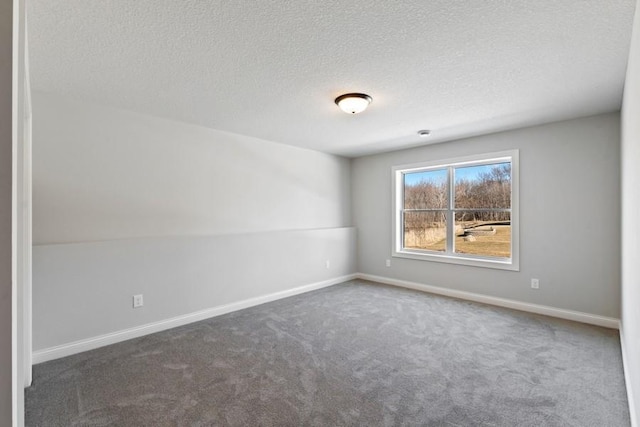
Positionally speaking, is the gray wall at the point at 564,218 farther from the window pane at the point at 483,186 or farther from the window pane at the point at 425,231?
the window pane at the point at 425,231

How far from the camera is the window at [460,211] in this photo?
436 cm

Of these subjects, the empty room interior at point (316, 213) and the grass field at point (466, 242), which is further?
the grass field at point (466, 242)

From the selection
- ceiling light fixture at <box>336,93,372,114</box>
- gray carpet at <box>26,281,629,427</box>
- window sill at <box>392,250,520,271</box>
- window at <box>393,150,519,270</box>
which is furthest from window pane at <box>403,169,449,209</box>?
ceiling light fixture at <box>336,93,372,114</box>

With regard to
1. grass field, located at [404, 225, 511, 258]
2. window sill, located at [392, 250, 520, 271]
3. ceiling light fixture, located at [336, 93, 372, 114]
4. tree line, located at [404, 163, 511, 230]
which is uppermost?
ceiling light fixture, located at [336, 93, 372, 114]

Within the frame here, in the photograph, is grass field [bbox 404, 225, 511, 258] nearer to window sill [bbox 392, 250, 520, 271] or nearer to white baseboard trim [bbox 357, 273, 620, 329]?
window sill [bbox 392, 250, 520, 271]

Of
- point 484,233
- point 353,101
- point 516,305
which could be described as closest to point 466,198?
point 484,233

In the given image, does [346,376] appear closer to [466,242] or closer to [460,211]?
[466,242]

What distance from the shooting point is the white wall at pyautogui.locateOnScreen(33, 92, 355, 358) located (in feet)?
9.50

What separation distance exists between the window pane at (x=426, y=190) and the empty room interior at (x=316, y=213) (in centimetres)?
3

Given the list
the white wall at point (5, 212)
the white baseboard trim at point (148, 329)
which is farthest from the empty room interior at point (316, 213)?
the white wall at point (5, 212)

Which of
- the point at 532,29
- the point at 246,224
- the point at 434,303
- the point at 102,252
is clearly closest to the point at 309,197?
the point at 246,224

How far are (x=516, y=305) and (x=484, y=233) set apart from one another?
104cm

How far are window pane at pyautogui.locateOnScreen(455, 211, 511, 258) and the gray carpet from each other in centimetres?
103

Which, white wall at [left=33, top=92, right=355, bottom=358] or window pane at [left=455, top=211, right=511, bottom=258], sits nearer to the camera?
white wall at [left=33, top=92, right=355, bottom=358]
